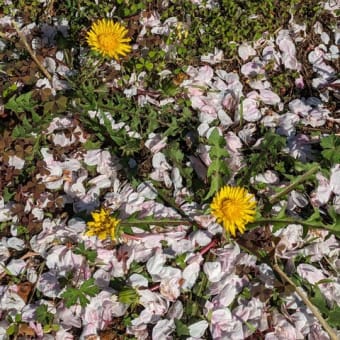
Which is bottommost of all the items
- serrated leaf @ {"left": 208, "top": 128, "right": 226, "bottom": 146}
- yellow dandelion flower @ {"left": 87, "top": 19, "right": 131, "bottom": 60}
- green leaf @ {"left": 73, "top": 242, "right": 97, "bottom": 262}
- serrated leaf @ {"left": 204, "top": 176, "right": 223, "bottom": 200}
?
green leaf @ {"left": 73, "top": 242, "right": 97, "bottom": 262}

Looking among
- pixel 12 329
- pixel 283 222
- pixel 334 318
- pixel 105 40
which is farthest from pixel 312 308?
pixel 105 40

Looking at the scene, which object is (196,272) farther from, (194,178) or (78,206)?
(78,206)

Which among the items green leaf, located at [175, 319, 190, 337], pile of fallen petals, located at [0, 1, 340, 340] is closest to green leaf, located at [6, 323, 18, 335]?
pile of fallen petals, located at [0, 1, 340, 340]

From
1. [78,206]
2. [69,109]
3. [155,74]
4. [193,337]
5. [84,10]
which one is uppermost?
[84,10]

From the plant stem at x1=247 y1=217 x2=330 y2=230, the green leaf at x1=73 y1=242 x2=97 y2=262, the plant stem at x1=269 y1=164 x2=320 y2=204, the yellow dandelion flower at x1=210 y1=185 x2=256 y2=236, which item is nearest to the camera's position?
the yellow dandelion flower at x1=210 y1=185 x2=256 y2=236

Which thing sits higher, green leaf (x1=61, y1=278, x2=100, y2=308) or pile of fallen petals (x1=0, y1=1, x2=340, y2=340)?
pile of fallen petals (x1=0, y1=1, x2=340, y2=340)

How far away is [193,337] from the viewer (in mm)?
2568

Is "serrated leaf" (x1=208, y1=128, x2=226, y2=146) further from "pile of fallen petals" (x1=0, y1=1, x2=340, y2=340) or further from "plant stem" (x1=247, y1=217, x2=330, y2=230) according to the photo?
"plant stem" (x1=247, y1=217, x2=330, y2=230)

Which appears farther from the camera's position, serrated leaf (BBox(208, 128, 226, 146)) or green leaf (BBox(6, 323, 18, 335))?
serrated leaf (BBox(208, 128, 226, 146))

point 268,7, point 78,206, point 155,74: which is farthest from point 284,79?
point 78,206

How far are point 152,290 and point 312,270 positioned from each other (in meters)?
0.75

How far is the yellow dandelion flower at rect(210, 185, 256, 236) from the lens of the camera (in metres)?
2.41

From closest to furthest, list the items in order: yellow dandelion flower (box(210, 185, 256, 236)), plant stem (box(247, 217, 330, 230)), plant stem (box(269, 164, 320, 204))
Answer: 1. yellow dandelion flower (box(210, 185, 256, 236))
2. plant stem (box(247, 217, 330, 230))
3. plant stem (box(269, 164, 320, 204))

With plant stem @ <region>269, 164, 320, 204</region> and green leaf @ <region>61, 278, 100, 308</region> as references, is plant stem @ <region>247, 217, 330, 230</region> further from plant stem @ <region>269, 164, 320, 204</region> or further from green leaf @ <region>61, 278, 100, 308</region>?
green leaf @ <region>61, 278, 100, 308</region>
